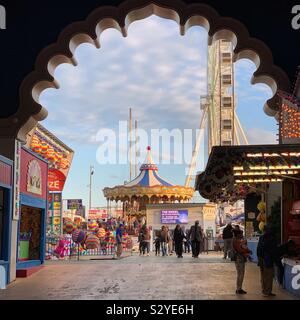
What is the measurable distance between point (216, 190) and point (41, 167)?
6072 mm

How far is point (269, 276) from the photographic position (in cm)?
1138

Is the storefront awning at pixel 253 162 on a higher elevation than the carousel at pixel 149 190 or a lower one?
lower

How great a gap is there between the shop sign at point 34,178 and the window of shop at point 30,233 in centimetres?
73

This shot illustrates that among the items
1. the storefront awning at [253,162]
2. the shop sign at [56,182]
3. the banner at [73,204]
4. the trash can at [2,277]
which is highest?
the shop sign at [56,182]

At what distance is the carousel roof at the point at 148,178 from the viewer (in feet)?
152

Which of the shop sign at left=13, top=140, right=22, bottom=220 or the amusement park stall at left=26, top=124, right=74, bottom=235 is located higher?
the amusement park stall at left=26, top=124, right=74, bottom=235

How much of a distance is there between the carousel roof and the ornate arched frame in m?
32.6

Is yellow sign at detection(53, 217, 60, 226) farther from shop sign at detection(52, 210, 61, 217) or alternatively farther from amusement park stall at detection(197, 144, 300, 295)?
amusement park stall at detection(197, 144, 300, 295)

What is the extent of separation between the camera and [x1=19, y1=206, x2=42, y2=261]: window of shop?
17.1 meters

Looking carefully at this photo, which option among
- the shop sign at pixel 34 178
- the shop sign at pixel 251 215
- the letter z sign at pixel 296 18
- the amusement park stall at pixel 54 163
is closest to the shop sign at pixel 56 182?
the amusement park stall at pixel 54 163

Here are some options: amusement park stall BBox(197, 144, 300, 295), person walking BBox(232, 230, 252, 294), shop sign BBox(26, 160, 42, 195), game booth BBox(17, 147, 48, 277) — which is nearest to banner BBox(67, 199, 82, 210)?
game booth BBox(17, 147, 48, 277)

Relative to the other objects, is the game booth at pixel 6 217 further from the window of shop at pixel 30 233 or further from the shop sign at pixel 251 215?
the shop sign at pixel 251 215
